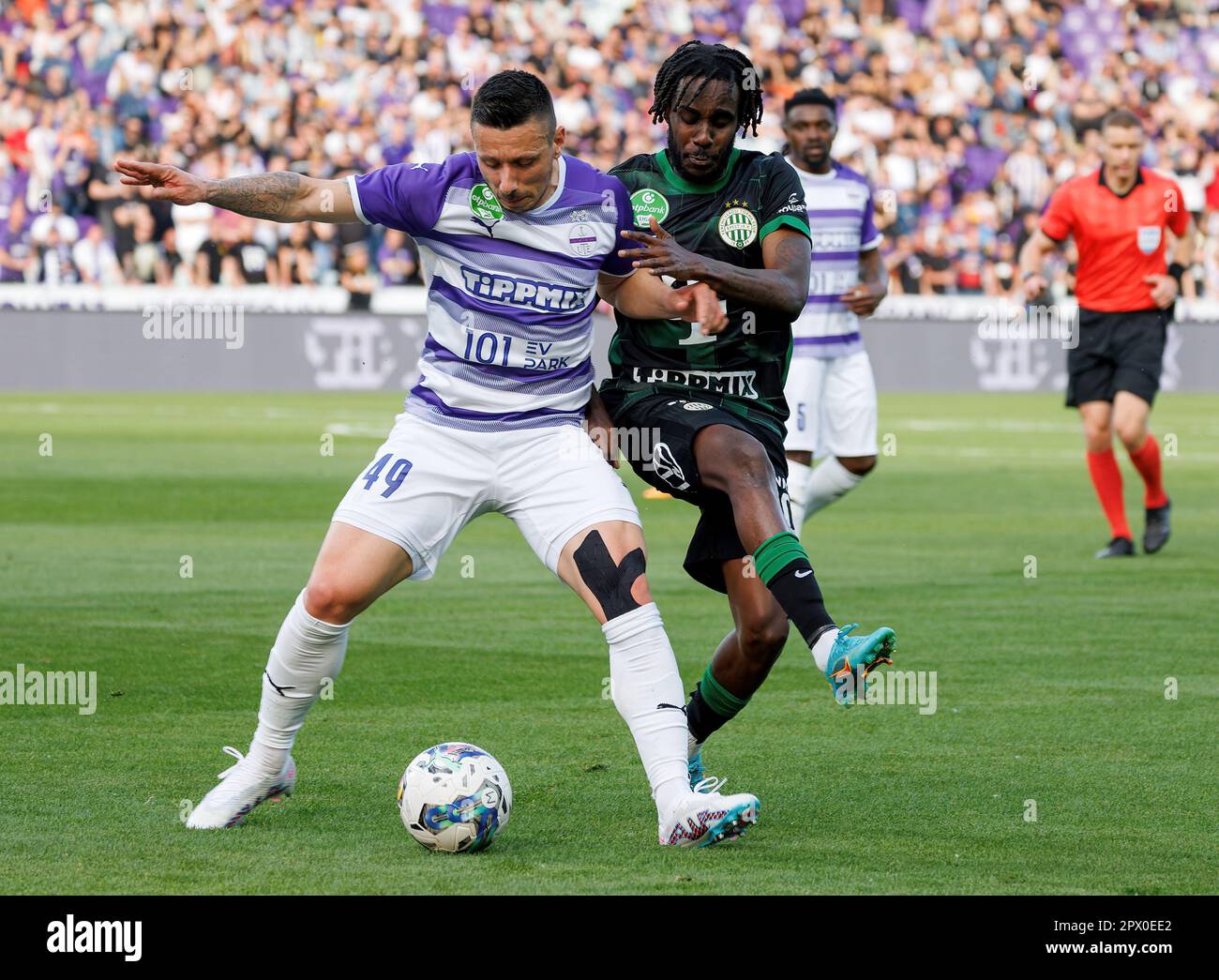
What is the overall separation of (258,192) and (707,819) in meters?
2.02

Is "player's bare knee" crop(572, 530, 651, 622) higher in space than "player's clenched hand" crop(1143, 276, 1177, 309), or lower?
lower

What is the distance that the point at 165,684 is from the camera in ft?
25.1

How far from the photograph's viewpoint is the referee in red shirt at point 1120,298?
12.3 metres

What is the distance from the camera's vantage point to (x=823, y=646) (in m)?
5.07

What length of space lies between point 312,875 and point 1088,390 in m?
8.78

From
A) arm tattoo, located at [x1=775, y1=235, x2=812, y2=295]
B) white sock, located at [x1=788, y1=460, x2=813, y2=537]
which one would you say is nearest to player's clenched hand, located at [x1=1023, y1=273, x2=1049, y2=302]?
white sock, located at [x1=788, y1=460, x2=813, y2=537]

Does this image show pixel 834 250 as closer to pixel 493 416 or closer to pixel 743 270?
pixel 743 270

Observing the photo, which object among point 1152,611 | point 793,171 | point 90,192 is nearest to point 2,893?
point 793,171

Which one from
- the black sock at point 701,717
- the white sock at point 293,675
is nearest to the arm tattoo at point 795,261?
the black sock at point 701,717

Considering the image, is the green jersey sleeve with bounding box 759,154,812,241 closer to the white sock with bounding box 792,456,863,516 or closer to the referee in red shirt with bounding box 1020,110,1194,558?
the white sock with bounding box 792,456,863,516

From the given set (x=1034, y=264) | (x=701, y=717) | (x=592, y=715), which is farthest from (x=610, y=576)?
(x=1034, y=264)

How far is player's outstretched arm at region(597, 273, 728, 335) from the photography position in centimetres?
521

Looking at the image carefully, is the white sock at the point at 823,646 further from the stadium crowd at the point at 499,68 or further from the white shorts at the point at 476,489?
the stadium crowd at the point at 499,68

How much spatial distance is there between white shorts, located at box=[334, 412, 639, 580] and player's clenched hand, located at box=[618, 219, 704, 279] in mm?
570
